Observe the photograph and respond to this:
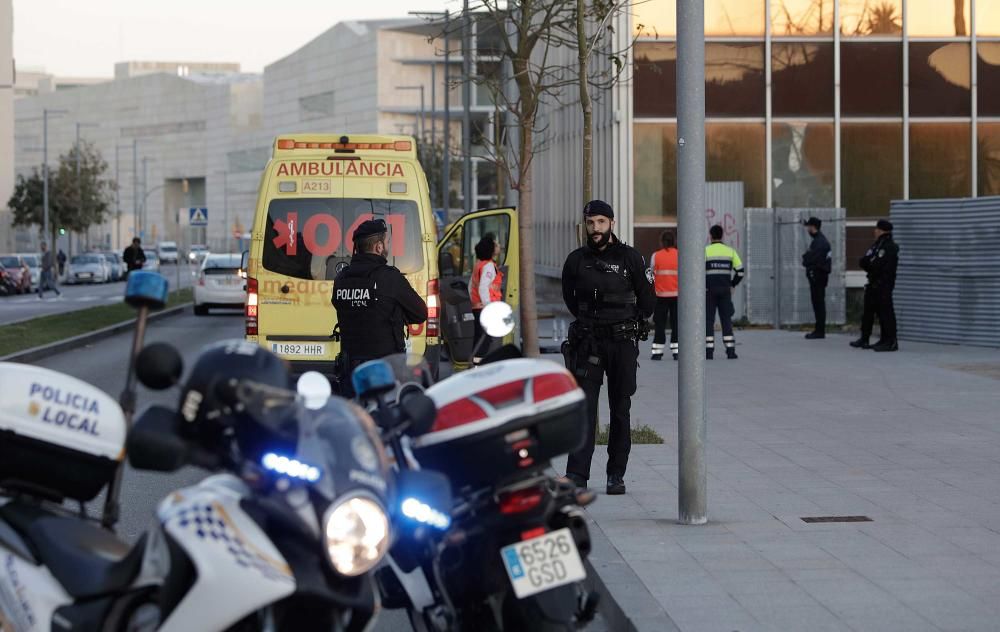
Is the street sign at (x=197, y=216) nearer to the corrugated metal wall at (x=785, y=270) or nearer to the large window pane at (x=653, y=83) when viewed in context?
the large window pane at (x=653, y=83)

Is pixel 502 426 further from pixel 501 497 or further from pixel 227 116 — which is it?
pixel 227 116

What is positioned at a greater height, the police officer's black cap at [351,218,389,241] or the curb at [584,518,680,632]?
the police officer's black cap at [351,218,389,241]

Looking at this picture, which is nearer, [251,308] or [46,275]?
[251,308]

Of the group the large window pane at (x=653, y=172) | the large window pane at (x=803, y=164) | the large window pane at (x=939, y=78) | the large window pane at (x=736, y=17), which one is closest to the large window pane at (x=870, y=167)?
the large window pane at (x=803, y=164)

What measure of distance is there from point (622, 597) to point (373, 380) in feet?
8.01

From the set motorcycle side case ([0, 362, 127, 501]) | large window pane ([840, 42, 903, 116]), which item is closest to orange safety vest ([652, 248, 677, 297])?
large window pane ([840, 42, 903, 116])

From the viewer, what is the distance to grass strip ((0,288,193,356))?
25125mm

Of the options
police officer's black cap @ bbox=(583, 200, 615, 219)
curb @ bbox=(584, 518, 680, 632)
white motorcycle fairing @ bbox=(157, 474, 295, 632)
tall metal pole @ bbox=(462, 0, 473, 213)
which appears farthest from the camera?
tall metal pole @ bbox=(462, 0, 473, 213)

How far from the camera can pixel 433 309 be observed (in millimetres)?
16141

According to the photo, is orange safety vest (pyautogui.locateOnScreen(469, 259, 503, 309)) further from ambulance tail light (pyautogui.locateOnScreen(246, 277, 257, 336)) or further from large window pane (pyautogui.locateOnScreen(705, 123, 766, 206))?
large window pane (pyautogui.locateOnScreen(705, 123, 766, 206))

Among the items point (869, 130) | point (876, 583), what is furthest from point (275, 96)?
point (876, 583)

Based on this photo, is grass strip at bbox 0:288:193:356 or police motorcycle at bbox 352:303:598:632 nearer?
police motorcycle at bbox 352:303:598:632

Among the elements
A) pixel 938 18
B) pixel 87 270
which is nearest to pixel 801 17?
pixel 938 18

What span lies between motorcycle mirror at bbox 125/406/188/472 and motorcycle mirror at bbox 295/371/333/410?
0.37m
